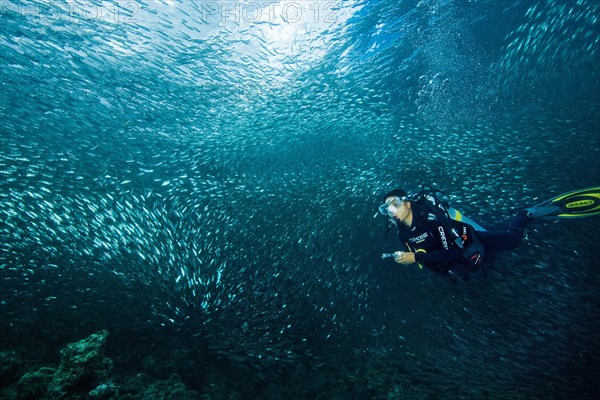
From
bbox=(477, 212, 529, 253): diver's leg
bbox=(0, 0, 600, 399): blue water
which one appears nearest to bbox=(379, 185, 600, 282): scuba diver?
bbox=(477, 212, 529, 253): diver's leg

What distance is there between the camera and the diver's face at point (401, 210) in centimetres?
439

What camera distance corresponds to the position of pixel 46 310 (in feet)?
23.0

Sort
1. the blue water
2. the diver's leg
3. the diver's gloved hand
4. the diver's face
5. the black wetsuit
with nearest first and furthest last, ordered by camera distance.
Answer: the diver's gloved hand, the black wetsuit, the diver's face, the diver's leg, the blue water

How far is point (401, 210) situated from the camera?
172 inches

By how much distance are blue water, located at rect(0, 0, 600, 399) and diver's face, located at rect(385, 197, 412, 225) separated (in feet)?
14.4

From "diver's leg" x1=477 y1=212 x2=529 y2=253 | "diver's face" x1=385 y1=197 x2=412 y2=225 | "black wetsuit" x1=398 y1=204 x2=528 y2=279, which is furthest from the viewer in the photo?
"diver's leg" x1=477 y1=212 x2=529 y2=253

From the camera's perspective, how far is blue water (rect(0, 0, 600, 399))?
6.57 m

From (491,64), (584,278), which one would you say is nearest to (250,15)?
(491,64)

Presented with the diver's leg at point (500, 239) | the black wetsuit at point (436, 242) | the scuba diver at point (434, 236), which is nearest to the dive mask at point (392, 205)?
the scuba diver at point (434, 236)

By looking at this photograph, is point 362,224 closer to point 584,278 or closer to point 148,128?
point 584,278

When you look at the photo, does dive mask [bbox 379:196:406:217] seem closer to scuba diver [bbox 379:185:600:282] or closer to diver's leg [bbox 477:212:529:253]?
scuba diver [bbox 379:185:600:282]

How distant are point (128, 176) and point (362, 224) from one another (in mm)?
8354

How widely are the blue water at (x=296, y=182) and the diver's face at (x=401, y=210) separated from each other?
4.39 meters

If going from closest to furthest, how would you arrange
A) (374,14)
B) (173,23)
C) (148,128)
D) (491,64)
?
(173,23) < (374,14) < (148,128) < (491,64)
